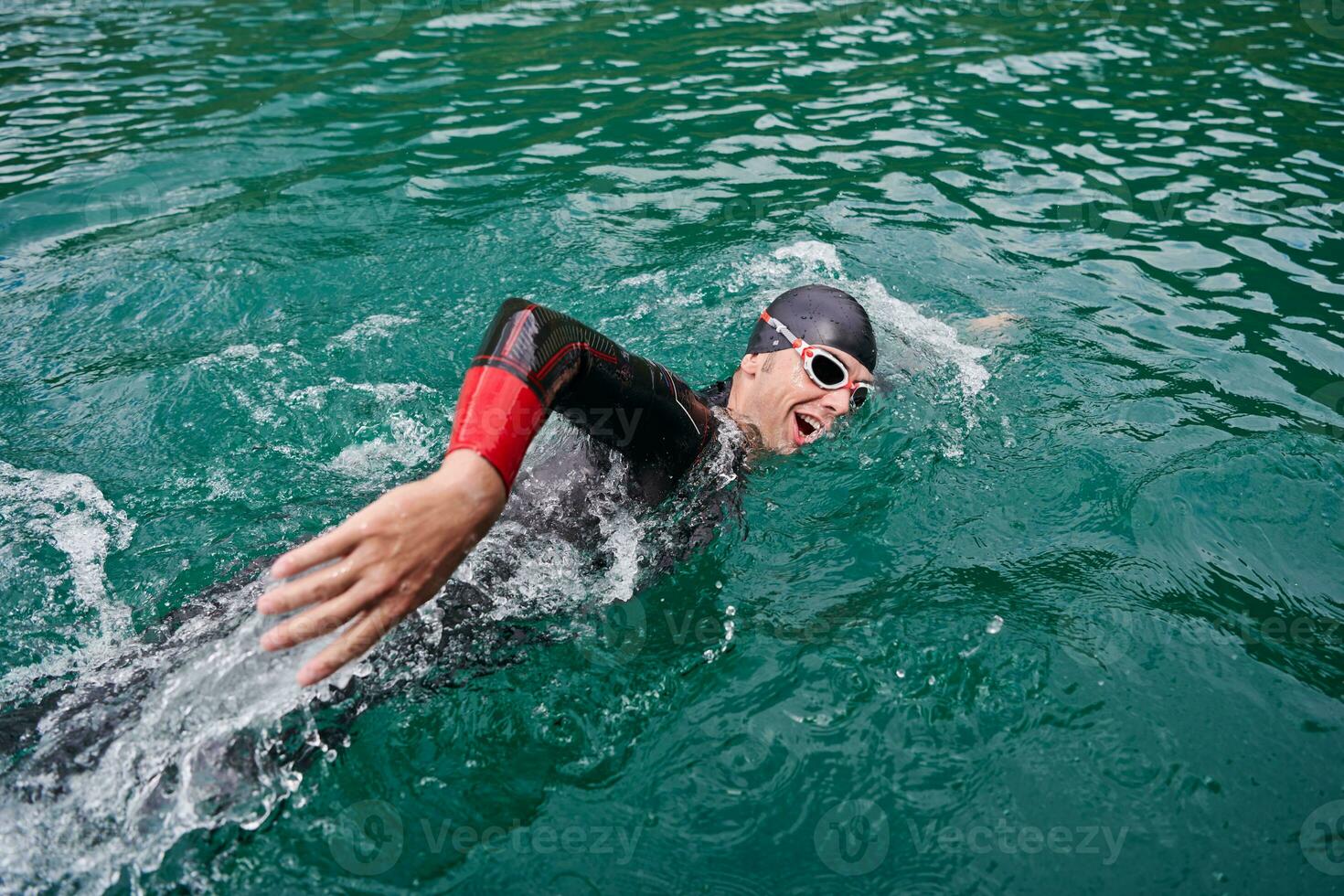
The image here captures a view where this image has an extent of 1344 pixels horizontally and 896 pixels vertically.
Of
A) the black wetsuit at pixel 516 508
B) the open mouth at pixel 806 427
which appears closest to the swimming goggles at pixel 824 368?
the open mouth at pixel 806 427

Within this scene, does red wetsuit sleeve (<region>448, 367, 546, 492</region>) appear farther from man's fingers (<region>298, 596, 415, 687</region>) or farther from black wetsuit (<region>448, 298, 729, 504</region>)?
man's fingers (<region>298, 596, 415, 687</region>)

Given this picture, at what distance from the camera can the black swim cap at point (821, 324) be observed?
13.9ft

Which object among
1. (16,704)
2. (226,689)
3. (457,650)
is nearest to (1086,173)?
(457,650)

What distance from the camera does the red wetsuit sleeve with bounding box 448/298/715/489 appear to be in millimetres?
2621

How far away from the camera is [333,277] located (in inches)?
268

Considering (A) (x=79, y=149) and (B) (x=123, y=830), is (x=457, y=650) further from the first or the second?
(A) (x=79, y=149)

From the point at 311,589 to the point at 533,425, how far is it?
805mm
